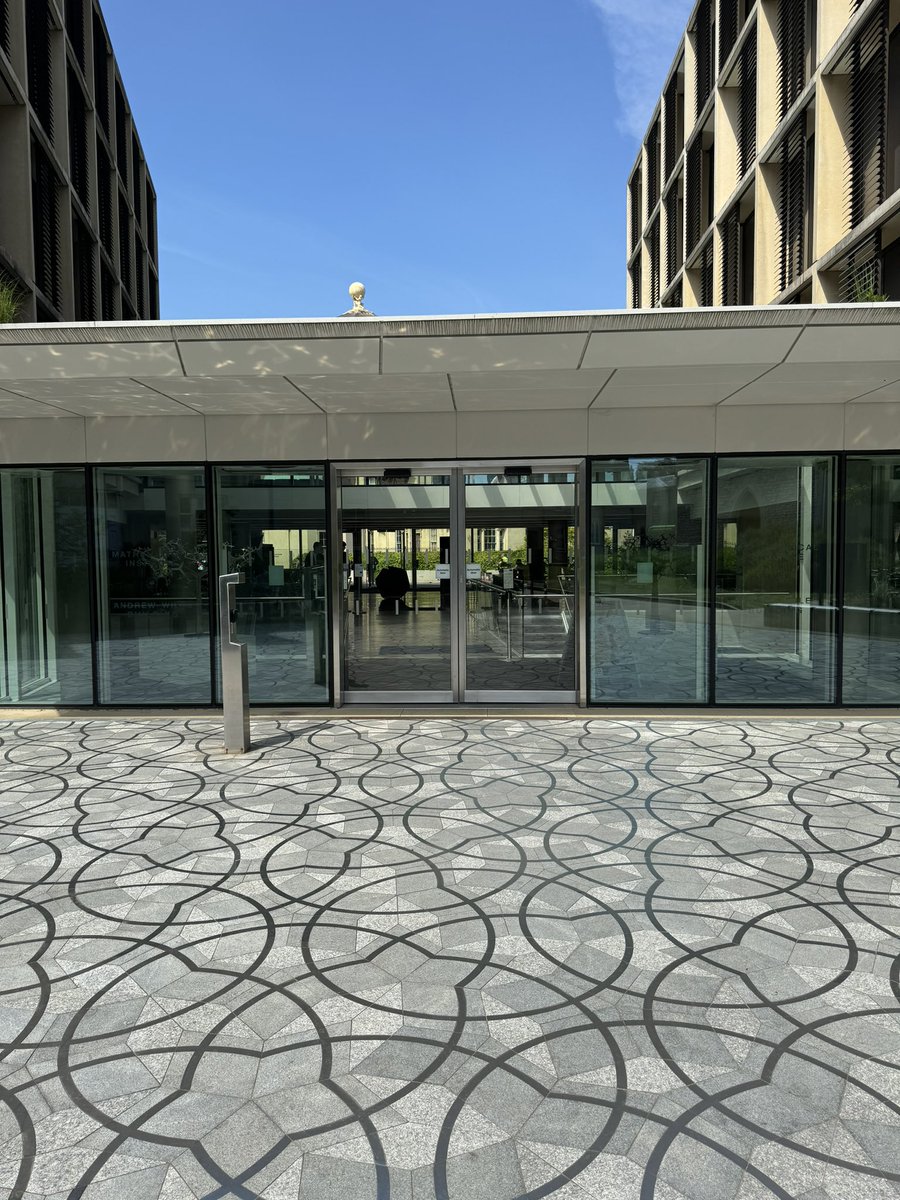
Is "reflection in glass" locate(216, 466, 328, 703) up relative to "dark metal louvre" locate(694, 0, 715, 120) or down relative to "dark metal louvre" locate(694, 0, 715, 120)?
down

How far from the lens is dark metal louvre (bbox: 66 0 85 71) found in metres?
15.6

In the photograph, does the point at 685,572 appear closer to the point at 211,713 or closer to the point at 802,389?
the point at 802,389

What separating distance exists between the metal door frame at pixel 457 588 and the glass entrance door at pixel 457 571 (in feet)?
0.04

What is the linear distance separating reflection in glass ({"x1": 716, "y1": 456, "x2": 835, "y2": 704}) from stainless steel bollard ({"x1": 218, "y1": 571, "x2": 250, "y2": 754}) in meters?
4.53

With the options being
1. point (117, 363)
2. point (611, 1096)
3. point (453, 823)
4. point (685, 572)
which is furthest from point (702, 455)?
point (611, 1096)

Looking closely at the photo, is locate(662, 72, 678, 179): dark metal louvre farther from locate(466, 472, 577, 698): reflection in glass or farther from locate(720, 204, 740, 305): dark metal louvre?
locate(466, 472, 577, 698): reflection in glass

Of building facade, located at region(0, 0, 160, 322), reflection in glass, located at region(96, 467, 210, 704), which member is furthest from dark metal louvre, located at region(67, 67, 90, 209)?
reflection in glass, located at region(96, 467, 210, 704)

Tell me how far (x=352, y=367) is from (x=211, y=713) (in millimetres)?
3946

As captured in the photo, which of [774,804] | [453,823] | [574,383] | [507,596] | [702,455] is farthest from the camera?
[507,596]

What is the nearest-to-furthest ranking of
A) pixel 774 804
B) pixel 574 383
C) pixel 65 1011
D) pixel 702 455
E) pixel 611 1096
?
pixel 611 1096 < pixel 65 1011 < pixel 774 804 < pixel 574 383 < pixel 702 455

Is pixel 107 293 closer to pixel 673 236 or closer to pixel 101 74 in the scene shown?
pixel 101 74

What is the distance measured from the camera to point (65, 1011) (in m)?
2.61

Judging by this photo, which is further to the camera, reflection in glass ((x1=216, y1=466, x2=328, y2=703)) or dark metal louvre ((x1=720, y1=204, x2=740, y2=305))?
dark metal louvre ((x1=720, y1=204, x2=740, y2=305))

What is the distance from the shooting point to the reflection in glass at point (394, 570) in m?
7.84
